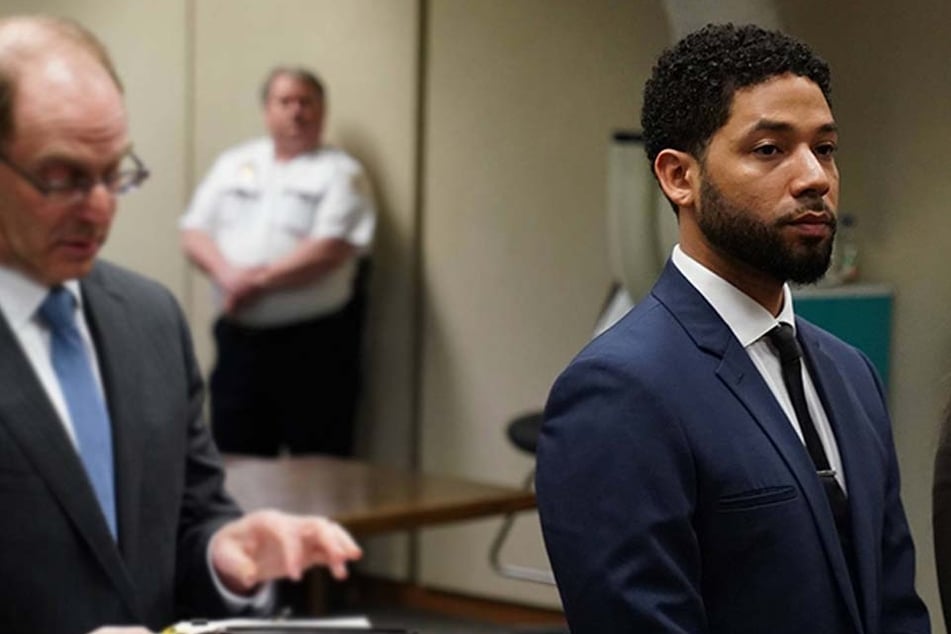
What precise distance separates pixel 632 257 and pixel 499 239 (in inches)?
85.2

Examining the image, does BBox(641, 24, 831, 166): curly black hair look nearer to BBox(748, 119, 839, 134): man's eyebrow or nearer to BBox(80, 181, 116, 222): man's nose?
BBox(748, 119, 839, 134): man's eyebrow

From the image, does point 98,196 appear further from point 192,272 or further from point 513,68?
point 192,272

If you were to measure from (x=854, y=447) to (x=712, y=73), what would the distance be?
0.32 meters

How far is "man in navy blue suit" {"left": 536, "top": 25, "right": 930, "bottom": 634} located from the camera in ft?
3.88

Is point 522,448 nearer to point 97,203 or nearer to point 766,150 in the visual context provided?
point 97,203

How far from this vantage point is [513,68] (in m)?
3.59

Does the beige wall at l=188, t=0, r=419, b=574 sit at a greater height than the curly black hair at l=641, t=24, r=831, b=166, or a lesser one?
lesser

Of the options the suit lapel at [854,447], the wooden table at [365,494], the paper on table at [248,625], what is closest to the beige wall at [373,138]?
the wooden table at [365,494]

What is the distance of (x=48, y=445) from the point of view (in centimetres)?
173

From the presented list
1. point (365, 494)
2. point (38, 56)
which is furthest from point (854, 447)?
point (365, 494)

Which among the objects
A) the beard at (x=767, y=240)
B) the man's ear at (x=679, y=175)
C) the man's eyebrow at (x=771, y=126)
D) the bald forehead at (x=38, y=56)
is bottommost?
the beard at (x=767, y=240)

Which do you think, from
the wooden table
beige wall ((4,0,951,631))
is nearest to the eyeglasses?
beige wall ((4,0,951,631))

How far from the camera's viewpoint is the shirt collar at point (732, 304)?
1.26 metres

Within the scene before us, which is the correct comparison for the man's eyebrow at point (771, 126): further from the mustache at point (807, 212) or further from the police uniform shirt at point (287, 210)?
the police uniform shirt at point (287, 210)
